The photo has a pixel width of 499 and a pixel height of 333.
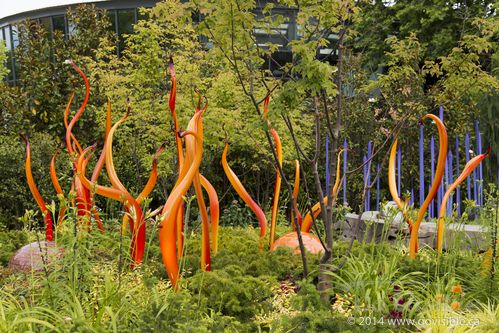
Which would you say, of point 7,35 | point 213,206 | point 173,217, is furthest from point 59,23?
point 173,217

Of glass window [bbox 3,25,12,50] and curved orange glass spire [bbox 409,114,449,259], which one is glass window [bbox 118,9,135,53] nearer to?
glass window [bbox 3,25,12,50]

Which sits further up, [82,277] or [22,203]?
[82,277]

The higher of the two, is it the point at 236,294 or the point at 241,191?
the point at 241,191

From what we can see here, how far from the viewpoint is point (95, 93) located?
38.0 feet

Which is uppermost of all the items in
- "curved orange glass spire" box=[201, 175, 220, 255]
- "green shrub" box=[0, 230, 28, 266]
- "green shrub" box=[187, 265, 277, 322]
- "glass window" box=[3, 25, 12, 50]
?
"glass window" box=[3, 25, 12, 50]

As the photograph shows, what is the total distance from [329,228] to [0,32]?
2639 centimetres

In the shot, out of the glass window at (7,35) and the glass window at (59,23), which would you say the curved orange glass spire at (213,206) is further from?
the glass window at (7,35)

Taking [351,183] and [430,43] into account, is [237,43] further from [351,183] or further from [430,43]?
[430,43]

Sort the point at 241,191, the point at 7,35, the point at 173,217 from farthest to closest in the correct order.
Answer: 1. the point at 7,35
2. the point at 241,191
3. the point at 173,217

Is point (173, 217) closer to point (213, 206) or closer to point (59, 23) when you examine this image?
point (213, 206)

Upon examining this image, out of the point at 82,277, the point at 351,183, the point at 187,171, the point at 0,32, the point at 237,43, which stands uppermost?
the point at 0,32

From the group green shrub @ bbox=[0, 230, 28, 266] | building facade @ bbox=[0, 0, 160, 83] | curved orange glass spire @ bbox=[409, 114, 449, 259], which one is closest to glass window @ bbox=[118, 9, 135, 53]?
building facade @ bbox=[0, 0, 160, 83]

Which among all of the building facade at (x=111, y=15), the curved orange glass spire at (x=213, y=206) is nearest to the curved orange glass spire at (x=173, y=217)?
the curved orange glass spire at (x=213, y=206)

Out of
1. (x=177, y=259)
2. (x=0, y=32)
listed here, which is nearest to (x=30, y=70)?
(x=177, y=259)
